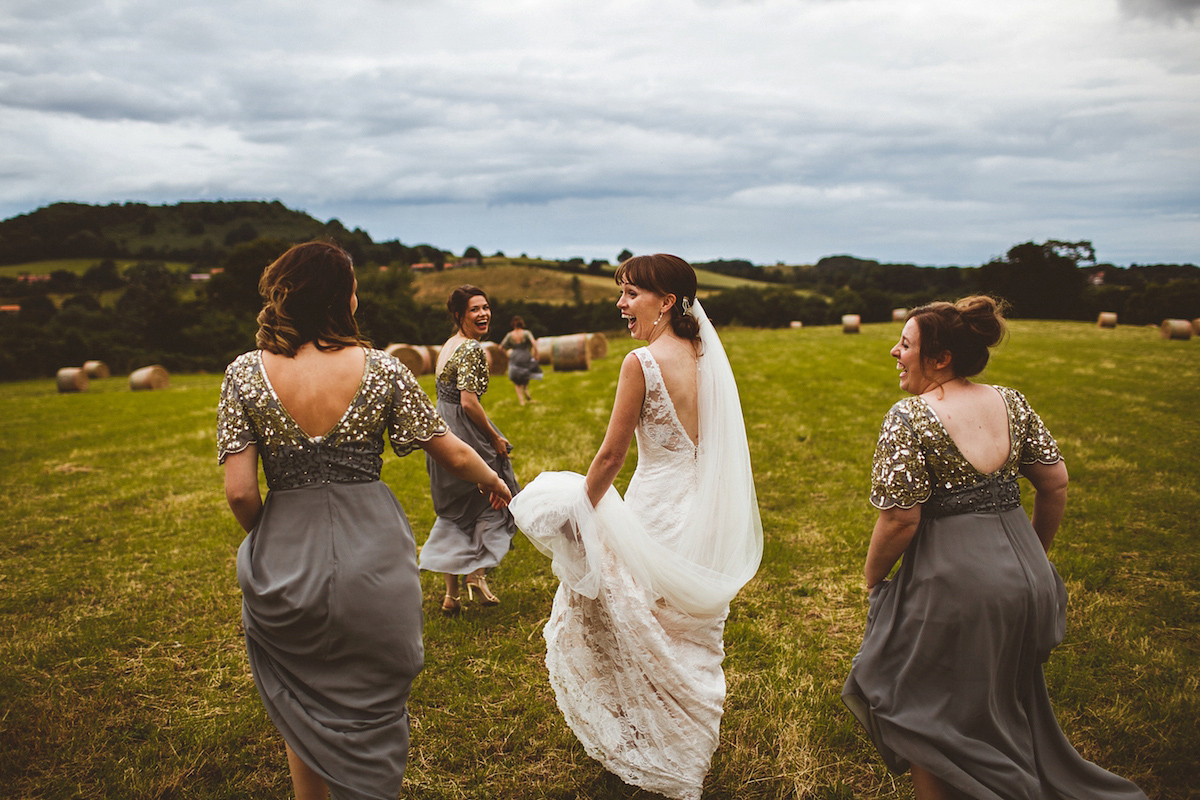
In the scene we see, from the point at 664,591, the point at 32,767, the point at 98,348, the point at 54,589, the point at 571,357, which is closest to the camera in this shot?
the point at 664,591

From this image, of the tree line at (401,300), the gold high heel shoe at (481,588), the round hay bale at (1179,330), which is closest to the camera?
the gold high heel shoe at (481,588)

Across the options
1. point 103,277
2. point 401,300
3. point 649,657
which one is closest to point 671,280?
point 649,657

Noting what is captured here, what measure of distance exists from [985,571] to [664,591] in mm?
1376

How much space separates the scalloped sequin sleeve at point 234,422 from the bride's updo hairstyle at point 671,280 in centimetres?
185

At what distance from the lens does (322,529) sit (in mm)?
2674

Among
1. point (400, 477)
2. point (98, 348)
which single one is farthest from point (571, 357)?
point (98, 348)

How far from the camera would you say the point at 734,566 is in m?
3.38

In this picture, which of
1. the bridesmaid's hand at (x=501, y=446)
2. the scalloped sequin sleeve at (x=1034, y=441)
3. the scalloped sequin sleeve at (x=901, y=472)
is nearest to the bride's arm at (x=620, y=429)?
the scalloped sequin sleeve at (x=901, y=472)

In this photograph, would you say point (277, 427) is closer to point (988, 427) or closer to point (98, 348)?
point (988, 427)

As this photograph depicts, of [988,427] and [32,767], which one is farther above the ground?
[988,427]

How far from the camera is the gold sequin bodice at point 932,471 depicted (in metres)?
2.64

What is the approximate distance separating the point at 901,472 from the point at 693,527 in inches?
42.0

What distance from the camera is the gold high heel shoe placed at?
572 cm

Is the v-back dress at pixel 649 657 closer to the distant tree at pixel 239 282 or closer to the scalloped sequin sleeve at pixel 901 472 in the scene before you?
the scalloped sequin sleeve at pixel 901 472
